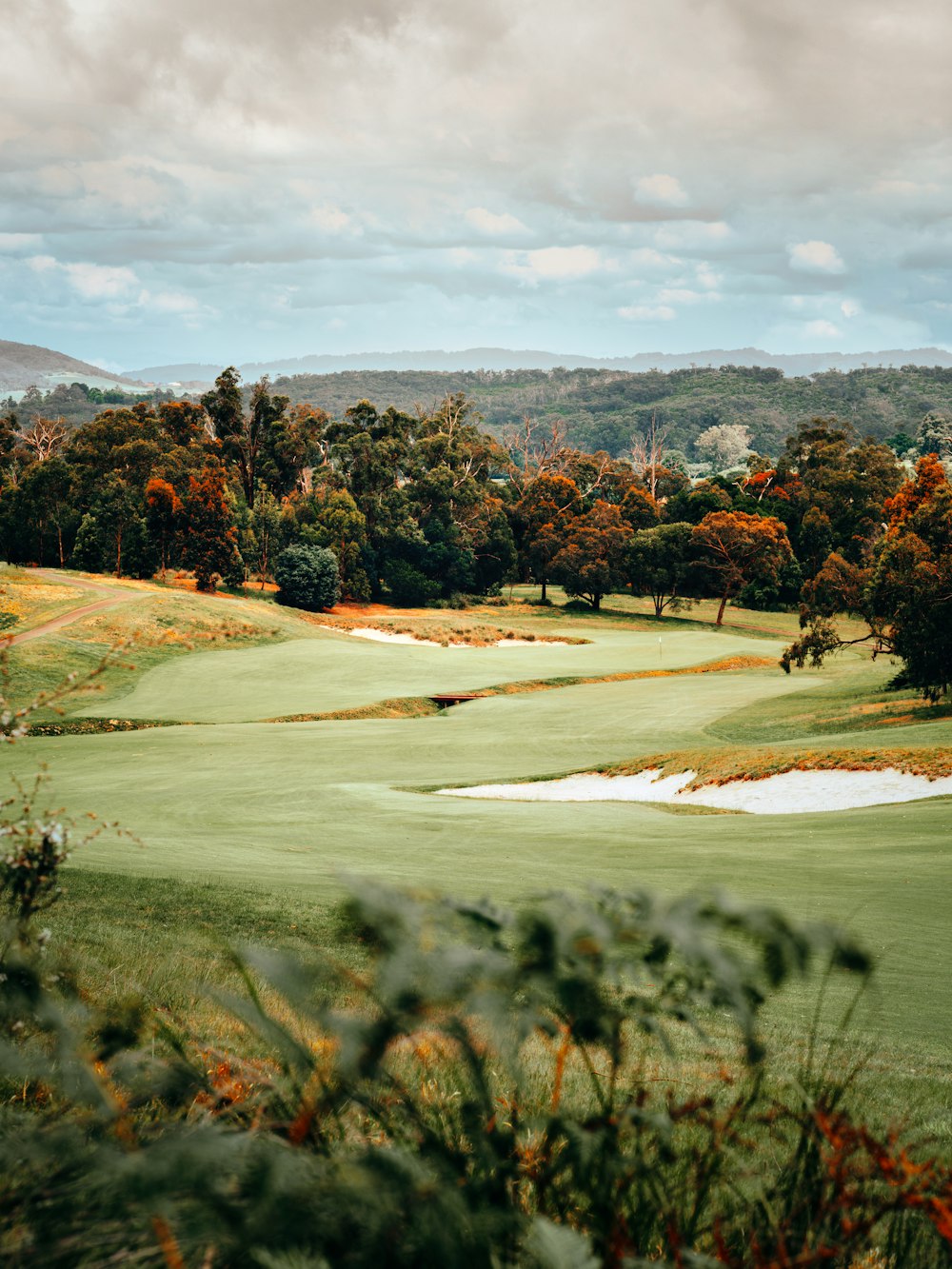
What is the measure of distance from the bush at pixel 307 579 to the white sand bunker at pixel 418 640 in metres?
5.76

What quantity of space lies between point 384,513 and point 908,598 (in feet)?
180

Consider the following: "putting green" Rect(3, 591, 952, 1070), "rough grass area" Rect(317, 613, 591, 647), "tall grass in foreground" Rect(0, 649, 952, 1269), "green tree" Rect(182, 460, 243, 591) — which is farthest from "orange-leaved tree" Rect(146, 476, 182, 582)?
"tall grass in foreground" Rect(0, 649, 952, 1269)

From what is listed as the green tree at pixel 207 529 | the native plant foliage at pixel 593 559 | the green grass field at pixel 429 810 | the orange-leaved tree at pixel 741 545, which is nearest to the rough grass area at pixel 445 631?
the green tree at pixel 207 529

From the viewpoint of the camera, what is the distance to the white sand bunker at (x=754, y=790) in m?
17.2

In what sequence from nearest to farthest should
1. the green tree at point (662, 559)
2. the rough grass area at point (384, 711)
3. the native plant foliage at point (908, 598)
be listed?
the native plant foliage at point (908, 598) → the rough grass area at point (384, 711) → the green tree at point (662, 559)

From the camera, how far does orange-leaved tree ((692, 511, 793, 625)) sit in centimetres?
6975

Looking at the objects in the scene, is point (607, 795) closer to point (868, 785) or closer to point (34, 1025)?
point (868, 785)

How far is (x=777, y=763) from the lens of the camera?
19.5 m

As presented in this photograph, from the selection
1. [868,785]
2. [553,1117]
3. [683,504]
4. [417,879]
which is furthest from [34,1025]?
[683,504]

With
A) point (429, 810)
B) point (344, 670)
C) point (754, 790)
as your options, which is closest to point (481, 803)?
point (429, 810)

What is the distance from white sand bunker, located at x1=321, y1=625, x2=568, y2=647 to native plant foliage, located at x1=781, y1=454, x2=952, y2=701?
2966 cm

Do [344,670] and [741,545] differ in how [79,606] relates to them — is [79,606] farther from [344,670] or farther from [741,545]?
[741,545]

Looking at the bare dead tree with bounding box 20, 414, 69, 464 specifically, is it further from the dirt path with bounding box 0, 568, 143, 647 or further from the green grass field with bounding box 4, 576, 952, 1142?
the green grass field with bounding box 4, 576, 952, 1142

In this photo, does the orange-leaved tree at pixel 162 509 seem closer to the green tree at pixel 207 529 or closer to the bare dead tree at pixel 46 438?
the green tree at pixel 207 529
